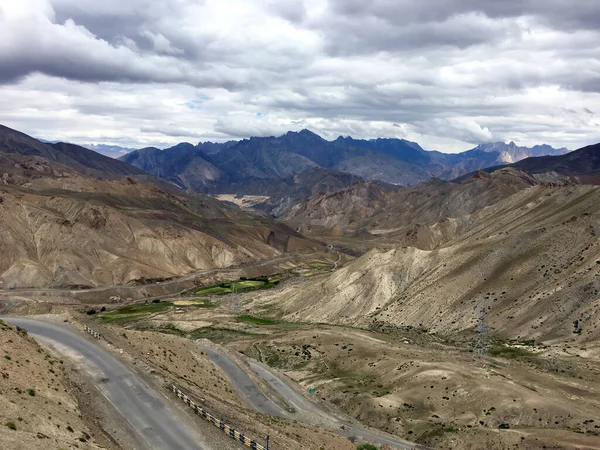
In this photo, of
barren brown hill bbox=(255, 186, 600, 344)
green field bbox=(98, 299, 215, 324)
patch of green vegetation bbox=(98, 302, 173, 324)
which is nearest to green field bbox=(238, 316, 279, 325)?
barren brown hill bbox=(255, 186, 600, 344)

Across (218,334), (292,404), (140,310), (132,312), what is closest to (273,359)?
(218,334)

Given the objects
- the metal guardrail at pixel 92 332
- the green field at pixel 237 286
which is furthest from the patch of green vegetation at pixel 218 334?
the green field at pixel 237 286

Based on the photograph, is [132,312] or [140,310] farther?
[140,310]

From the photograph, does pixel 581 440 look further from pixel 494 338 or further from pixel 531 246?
pixel 531 246

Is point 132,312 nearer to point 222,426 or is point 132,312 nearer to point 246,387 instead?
point 246,387

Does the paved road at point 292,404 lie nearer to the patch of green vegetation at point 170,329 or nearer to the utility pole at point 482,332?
the utility pole at point 482,332

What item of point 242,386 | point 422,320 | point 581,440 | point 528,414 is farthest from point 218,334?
point 581,440

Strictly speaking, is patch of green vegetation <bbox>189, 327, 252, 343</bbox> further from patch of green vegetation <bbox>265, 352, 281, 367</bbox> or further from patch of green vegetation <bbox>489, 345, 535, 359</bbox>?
patch of green vegetation <bbox>489, 345, 535, 359</bbox>
